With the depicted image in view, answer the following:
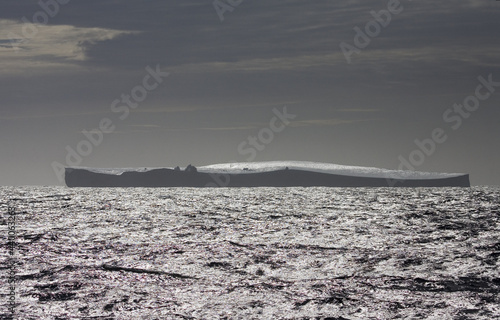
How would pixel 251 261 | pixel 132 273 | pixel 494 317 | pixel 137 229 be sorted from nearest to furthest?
pixel 494 317
pixel 132 273
pixel 251 261
pixel 137 229

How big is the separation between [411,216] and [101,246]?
99.2 feet

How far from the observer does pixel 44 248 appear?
1217 inches

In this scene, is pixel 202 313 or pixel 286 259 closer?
pixel 202 313

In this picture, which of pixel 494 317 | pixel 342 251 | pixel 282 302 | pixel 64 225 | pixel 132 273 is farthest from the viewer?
pixel 64 225

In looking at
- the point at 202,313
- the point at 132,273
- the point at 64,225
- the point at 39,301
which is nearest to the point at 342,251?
the point at 132,273

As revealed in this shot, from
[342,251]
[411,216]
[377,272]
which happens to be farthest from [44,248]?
[411,216]

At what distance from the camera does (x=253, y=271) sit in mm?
24375

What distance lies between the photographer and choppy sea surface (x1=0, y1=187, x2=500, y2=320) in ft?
60.2

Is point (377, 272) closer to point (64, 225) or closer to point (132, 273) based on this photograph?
point (132, 273)

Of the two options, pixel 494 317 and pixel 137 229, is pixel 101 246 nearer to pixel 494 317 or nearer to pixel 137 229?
pixel 137 229

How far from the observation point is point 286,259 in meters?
27.2

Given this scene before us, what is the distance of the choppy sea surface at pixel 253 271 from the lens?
18.4 m

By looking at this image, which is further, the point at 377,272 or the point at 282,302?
the point at 377,272

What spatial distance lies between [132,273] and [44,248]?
365 inches
